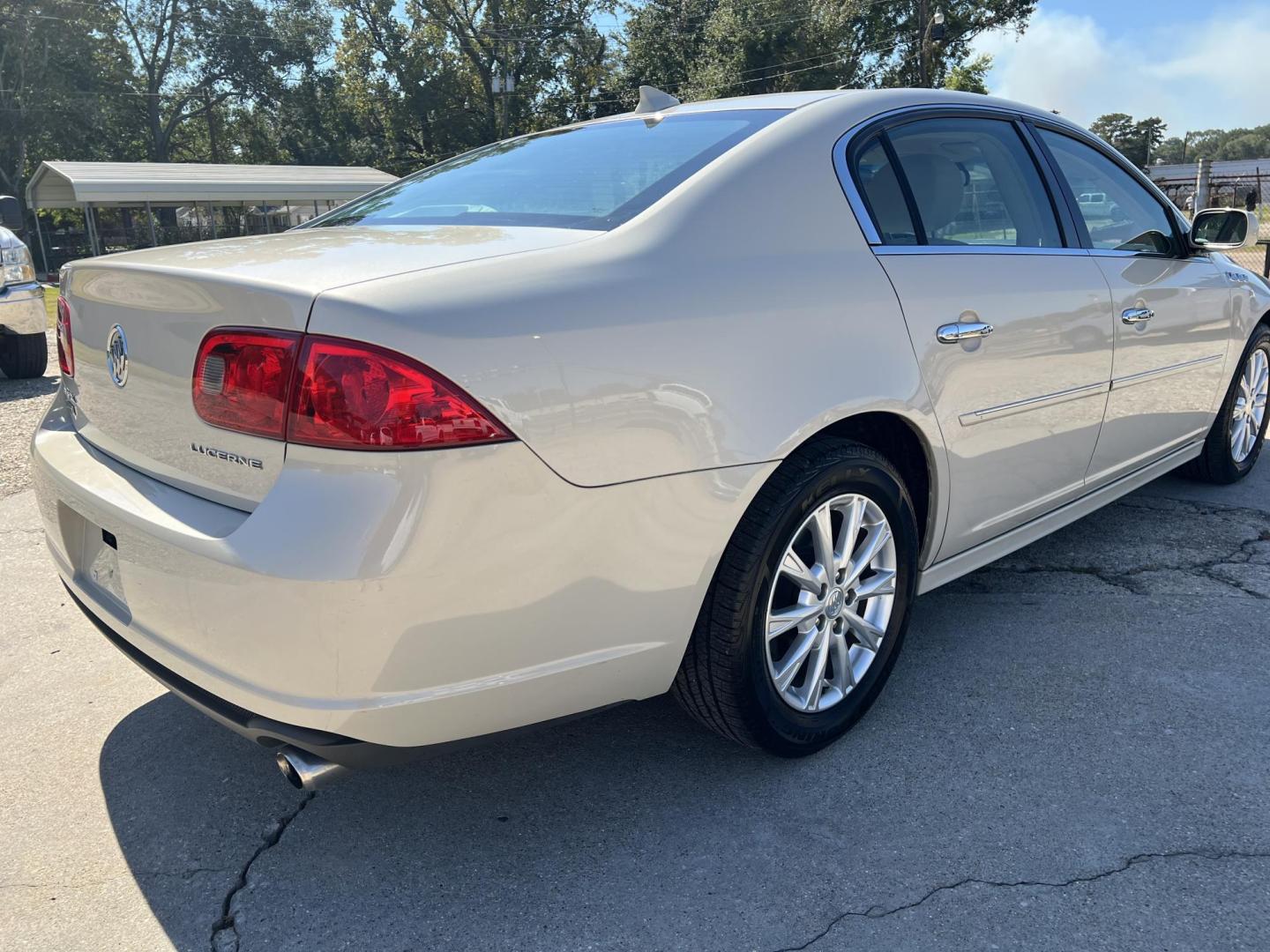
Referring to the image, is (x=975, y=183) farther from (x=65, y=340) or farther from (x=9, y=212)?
(x=9, y=212)

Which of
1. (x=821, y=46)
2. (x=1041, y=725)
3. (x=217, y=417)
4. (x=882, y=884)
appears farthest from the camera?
(x=821, y=46)

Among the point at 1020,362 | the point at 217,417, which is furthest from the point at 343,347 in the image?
the point at 1020,362

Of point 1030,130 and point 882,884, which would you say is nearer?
point 882,884

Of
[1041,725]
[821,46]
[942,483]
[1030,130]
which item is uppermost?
[821,46]

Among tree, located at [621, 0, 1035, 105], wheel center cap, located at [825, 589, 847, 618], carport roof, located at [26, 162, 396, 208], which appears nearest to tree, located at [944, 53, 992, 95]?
tree, located at [621, 0, 1035, 105]

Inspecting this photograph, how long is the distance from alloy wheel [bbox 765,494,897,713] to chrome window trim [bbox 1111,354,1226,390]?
1.28m

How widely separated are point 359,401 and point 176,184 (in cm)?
3159

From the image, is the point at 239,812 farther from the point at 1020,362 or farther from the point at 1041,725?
the point at 1020,362

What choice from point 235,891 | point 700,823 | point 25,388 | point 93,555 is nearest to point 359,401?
point 93,555

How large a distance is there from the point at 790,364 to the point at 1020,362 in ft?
3.16

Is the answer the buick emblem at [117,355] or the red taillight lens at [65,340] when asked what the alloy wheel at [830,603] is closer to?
the buick emblem at [117,355]

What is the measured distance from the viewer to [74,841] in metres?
2.18

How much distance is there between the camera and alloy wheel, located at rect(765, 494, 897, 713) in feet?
7.55

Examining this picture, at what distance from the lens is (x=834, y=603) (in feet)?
7.86
